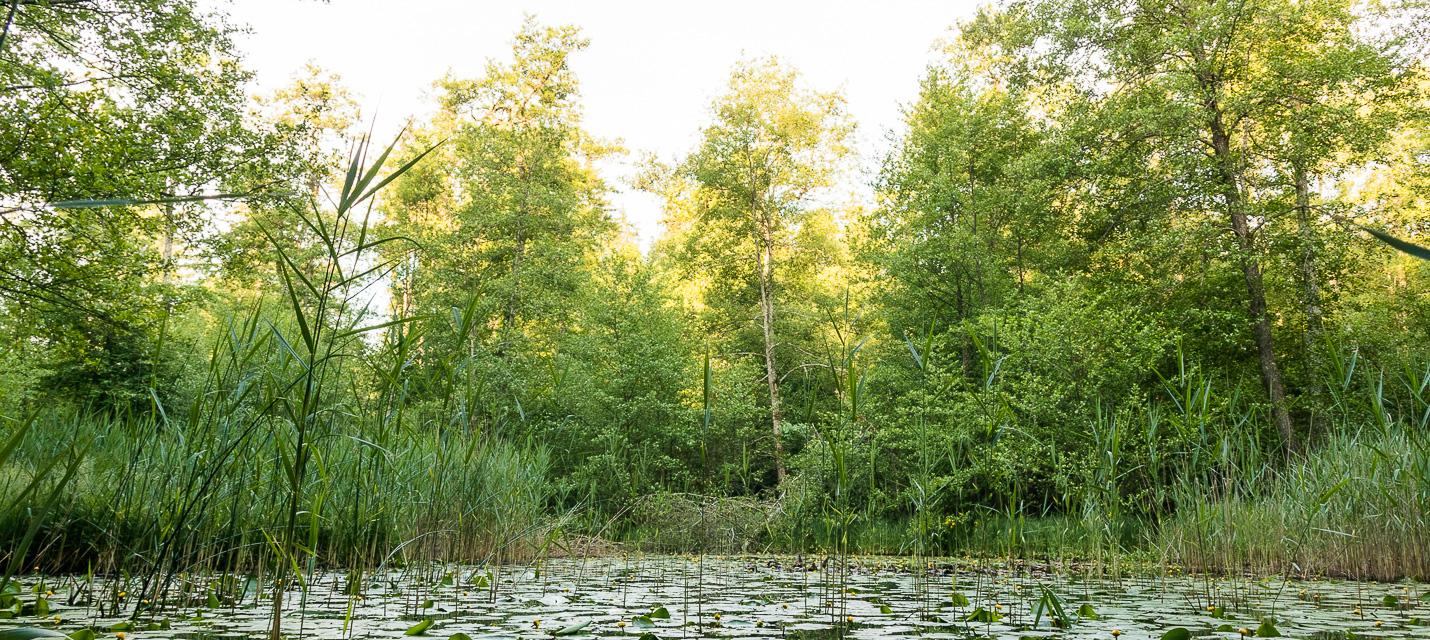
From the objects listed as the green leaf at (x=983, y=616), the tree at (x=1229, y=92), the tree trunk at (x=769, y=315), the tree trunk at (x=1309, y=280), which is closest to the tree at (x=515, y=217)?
the tree trunk at (x=769, y=315)

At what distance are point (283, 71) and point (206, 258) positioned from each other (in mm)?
13335

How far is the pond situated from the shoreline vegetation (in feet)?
0.88

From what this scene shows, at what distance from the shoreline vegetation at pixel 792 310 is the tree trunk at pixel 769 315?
0.63 ft

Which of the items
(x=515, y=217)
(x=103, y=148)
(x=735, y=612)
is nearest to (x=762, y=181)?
(x=515, y=217)

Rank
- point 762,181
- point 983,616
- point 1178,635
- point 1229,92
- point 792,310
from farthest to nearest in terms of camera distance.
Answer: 1. point 792,310
2. point 762,181
3. point 1229,92
4. point 983,616
5. point 1178,635

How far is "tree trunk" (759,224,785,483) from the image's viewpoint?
19.5m

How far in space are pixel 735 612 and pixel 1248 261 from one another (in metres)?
13.6

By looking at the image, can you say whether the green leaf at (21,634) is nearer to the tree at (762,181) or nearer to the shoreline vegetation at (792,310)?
the shoreline vegetation at (792,310)

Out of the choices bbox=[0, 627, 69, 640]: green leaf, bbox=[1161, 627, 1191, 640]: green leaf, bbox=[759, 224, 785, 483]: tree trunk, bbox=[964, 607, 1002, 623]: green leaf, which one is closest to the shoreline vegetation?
bbox=[759, 224, 785, 483]: tree trunk

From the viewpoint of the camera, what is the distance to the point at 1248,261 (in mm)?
13680

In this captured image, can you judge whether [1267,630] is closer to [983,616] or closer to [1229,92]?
[983,616]

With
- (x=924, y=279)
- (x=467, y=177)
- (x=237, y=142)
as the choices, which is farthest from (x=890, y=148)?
(x=237, y=142)

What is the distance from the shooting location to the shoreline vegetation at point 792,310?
489cm

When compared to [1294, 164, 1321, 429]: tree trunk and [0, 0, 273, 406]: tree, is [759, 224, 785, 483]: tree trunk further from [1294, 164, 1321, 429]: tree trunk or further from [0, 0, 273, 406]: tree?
[0, 0, 273, 406]: tree
